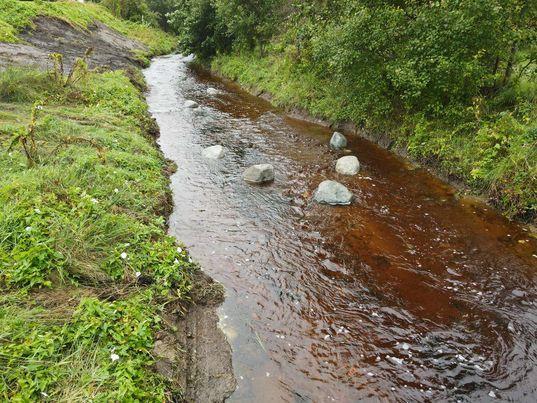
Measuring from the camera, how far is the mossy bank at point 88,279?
3732 millimetres

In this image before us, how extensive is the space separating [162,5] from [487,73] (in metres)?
56.6

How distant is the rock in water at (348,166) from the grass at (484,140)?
1833 mm

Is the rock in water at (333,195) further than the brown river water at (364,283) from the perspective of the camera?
Yes

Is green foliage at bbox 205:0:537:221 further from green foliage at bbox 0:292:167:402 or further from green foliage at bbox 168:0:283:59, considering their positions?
green foliage at bbox 168:0:283:59

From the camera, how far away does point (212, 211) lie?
874 cm

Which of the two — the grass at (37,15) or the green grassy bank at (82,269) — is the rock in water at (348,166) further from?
the grass at (37,15)

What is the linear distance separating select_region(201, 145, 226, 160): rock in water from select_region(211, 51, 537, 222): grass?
5169 mm

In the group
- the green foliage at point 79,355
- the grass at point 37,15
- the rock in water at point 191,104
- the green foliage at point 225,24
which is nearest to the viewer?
the green foliage at point 79,355

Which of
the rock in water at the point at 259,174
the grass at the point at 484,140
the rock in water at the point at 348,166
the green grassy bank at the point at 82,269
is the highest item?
the grass at the point at 484,140

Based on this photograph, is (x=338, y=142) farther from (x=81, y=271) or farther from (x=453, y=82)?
(x=81, y=271)

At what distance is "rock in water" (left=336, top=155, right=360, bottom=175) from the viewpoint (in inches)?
419

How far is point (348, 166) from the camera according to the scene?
35.2ft

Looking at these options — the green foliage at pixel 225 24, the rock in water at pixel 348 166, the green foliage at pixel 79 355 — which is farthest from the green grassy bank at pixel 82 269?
the green foliage at pixel 225 24

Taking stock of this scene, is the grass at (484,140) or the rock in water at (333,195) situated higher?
the grass at (484,140)
